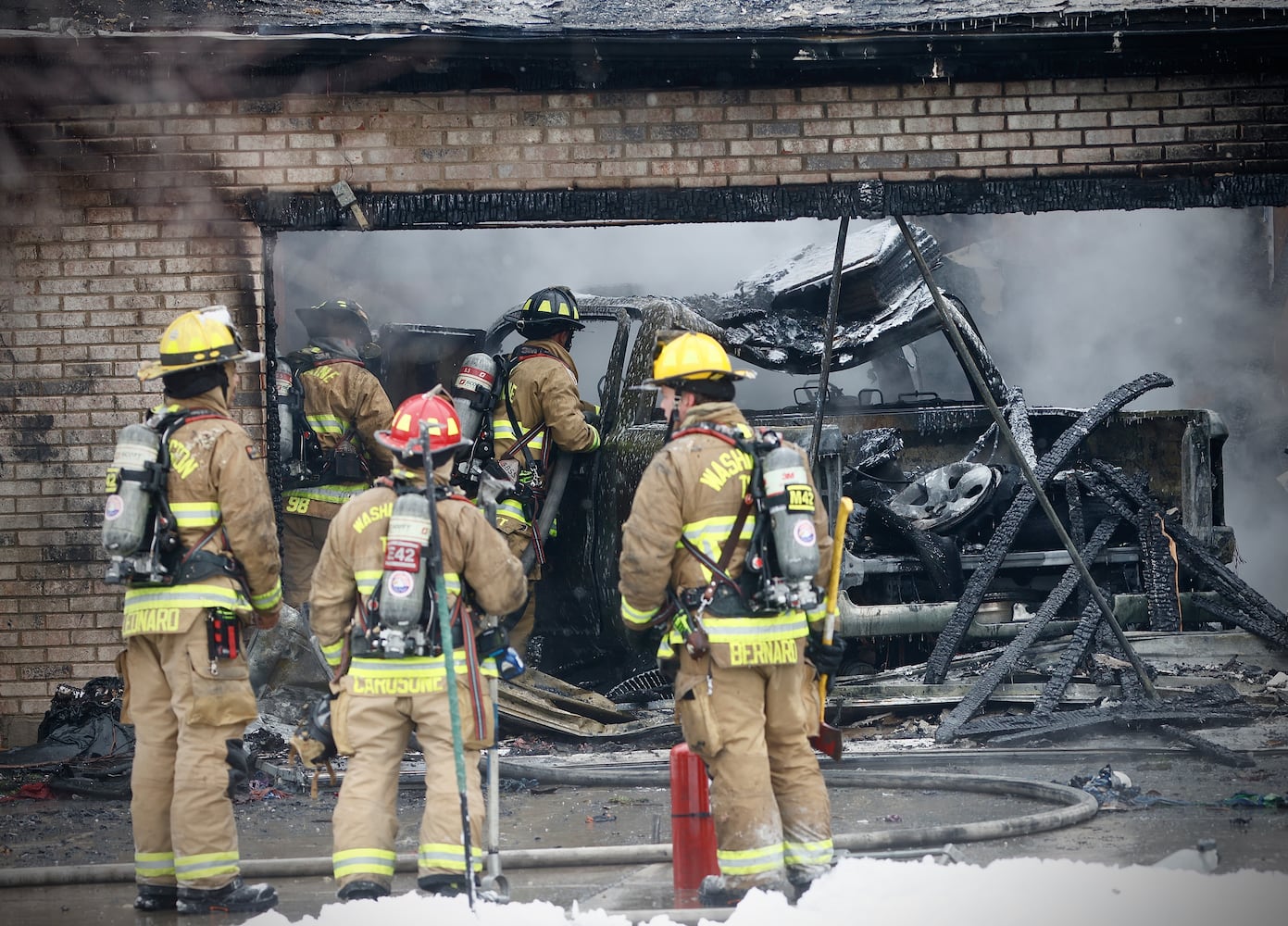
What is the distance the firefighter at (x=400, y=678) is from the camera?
412cm

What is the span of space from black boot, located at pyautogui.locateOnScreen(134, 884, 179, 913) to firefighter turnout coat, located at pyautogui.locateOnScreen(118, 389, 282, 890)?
0.9 inches

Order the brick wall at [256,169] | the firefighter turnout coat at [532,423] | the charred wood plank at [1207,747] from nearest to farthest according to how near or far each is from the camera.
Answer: the charred wood plank at [1207,747] → the brick wall at [256,169] → the firefighter turnout coat at [532,423]

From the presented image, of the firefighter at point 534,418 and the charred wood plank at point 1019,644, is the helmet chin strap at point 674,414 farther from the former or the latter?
the charred wood plank at point 1019,644

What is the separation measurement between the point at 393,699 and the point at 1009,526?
401 cm

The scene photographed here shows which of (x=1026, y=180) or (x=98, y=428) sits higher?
(x=1026, y=180)

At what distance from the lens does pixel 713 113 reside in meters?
6.48

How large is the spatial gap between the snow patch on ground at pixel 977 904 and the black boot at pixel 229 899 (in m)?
0.42

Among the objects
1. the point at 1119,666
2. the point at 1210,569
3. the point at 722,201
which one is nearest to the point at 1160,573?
the point at 1210,569

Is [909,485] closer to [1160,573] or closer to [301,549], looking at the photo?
[1160,573]

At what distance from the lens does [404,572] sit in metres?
4.15

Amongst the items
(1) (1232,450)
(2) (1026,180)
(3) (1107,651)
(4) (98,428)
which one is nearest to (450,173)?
(4) (98,428)

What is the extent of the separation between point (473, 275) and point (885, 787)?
558 centimetres

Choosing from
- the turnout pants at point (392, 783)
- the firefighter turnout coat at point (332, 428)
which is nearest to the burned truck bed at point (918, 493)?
the firefighter turnout coat at point (332, 428)

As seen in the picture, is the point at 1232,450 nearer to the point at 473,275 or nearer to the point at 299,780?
the point at 473,275
